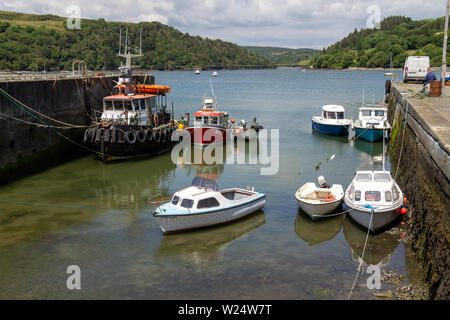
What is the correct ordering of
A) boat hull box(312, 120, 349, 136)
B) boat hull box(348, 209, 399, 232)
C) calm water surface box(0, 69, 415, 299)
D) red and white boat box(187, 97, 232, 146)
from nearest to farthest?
calm water surface box(0, 69, 415, 299), boat hull box(348, 209, 399, 232), red and white boat box(187, 97, 232, 146), boat hull box(312, 120, 349, 136)

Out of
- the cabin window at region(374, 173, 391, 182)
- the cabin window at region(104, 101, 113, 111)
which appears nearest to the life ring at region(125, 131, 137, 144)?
the cabin window at region(104, 101, 113, 111)

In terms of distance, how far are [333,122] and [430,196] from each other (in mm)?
24239

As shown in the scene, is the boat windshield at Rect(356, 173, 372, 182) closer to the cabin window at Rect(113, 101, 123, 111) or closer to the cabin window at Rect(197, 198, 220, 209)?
the cabin window at Rect(197, 198, 220, 209)

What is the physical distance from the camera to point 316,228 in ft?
55.1

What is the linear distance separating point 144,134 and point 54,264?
14898 mm

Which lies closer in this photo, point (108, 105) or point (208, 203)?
point (208, 203)

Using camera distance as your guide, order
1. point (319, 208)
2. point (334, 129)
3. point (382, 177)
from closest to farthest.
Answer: point (319, 208), point (382, 177), point (334, 129)

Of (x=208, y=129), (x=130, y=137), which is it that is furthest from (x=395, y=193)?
(x=208, y=129)

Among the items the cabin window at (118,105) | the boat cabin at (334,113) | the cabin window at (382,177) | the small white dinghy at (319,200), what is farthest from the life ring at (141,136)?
the boat cabin at (334,113)

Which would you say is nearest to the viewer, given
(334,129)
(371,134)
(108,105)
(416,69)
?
(108,105)

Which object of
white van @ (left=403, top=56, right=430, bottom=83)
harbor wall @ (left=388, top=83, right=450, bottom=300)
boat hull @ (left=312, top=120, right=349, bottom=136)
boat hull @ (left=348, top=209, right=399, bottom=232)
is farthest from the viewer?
white van @ (left=403, top=56, right=430, bottom=83)

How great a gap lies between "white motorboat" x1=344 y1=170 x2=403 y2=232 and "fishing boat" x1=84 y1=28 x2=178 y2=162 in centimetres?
1499

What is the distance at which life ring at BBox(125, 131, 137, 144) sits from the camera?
26703 mm

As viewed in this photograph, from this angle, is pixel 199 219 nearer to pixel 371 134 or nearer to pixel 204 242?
pixel 204 242
